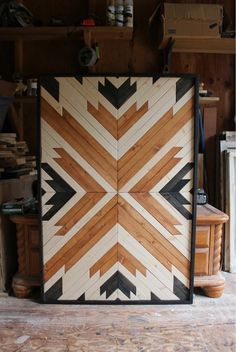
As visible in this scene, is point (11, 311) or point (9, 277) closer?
point (11, 311)

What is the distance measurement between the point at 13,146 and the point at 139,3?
1.80 metres

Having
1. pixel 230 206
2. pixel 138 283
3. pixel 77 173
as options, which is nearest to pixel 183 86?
pixel 77 173

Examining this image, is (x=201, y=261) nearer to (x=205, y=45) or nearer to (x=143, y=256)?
(x=143, y=256)

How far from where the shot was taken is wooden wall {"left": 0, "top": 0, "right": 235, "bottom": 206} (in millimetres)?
3178

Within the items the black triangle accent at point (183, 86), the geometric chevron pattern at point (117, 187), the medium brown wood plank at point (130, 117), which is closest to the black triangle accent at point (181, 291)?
the geometric chevron pattern at point (117, 187)

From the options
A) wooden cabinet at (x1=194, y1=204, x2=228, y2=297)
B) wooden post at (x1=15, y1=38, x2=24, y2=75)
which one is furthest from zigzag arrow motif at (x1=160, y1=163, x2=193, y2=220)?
wooden post at (x1=15, y1=38, x2=24, y2=75)

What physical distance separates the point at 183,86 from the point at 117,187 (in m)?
0.82

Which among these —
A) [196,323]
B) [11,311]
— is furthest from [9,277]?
[196,323]

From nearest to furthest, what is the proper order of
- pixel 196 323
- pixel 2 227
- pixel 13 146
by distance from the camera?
pixel 196 323
pixel 2 227
pixel 13 146

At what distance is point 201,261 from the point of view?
2.49 metres

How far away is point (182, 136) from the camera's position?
2289mm

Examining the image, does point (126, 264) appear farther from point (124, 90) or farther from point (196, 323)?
point (124, 90)

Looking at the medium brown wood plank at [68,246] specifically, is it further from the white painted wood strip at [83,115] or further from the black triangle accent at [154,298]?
the black triangle accent at [154,298]

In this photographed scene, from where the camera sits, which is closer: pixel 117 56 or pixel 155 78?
pixel 155 78
